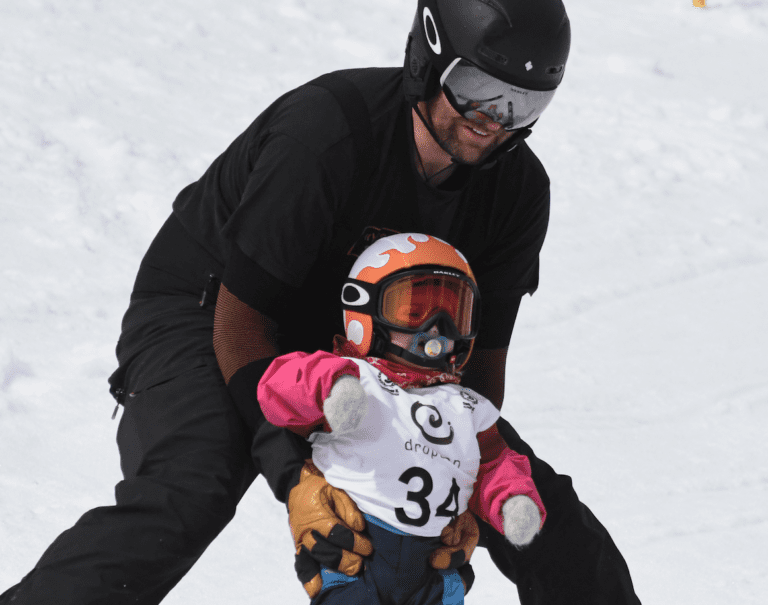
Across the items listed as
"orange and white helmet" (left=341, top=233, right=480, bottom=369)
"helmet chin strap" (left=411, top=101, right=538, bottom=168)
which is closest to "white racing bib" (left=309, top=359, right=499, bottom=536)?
"orange and white helmet" (left=341, top=233, right=480, bottom=369)

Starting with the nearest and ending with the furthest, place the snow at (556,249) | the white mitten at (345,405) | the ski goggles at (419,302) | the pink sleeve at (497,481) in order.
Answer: the white mitten at (345,405) → the pink sleeve at (497,481) → the ski goggles at (419,302) → the snow at (556,249)

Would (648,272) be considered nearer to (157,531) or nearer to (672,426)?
(672,426)

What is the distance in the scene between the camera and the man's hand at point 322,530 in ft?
7.32

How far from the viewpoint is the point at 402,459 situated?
2.28 meters

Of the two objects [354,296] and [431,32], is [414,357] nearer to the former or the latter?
[354,296]

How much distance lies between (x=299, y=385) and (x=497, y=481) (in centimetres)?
53

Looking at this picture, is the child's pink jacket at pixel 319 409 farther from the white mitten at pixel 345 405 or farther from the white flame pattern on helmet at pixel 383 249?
the white flame pattern on helmet at pixel 383 249

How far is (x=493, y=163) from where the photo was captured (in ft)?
8.07

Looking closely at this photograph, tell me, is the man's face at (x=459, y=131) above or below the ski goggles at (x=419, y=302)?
above

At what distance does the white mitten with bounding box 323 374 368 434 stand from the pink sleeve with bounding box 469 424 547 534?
1.30ft

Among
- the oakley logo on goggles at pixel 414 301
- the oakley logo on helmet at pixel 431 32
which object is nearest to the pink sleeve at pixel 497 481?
the oakley logo on goggles at pixel 414 301

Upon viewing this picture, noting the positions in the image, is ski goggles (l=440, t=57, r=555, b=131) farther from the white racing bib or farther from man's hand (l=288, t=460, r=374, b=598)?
man's hand (l=288, t=460, r=374, b=598)

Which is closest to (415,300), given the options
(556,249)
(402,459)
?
(402,459)

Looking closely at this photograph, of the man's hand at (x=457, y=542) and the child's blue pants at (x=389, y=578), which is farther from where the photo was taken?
the man's hand at (x=457, y=542)
